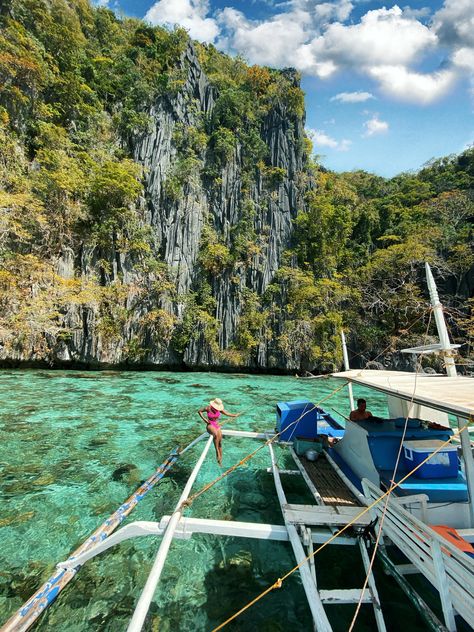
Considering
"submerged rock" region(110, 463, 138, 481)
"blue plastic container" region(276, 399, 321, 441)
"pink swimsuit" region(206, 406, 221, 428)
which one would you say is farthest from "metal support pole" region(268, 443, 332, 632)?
"submerged rock" region(110, 463, 138, 481)

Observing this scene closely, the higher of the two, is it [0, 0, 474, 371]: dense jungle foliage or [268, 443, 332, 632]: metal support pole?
[0, 0, 474, 371]: dense jungle foliage

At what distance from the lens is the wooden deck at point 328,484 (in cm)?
397

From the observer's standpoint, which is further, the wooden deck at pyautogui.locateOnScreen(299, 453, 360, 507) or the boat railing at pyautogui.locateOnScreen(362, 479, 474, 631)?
the wooden deck at pyautogui.locateOnScreen(299, 453, 360, 507)

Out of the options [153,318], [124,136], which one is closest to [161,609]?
[153,318]

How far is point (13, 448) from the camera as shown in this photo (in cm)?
711

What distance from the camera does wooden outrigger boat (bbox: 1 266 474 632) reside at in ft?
7.70

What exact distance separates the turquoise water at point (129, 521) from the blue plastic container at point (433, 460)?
56.4 inches

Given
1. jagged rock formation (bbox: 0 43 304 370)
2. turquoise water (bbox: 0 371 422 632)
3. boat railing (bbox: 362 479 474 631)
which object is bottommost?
turquoise water (bbox: 0 371 422 632)

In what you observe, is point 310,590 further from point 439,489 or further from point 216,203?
point 216,203

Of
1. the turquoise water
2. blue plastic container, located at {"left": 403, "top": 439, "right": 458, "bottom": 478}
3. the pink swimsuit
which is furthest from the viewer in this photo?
the pink swimsuit

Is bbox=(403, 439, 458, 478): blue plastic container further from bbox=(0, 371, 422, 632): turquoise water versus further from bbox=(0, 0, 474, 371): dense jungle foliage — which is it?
bbox=(0, 0, 474, 371): dense jungle foliage

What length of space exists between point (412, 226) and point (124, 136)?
28.3 m

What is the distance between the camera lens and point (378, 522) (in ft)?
11.5

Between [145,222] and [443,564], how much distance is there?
1047 inches
